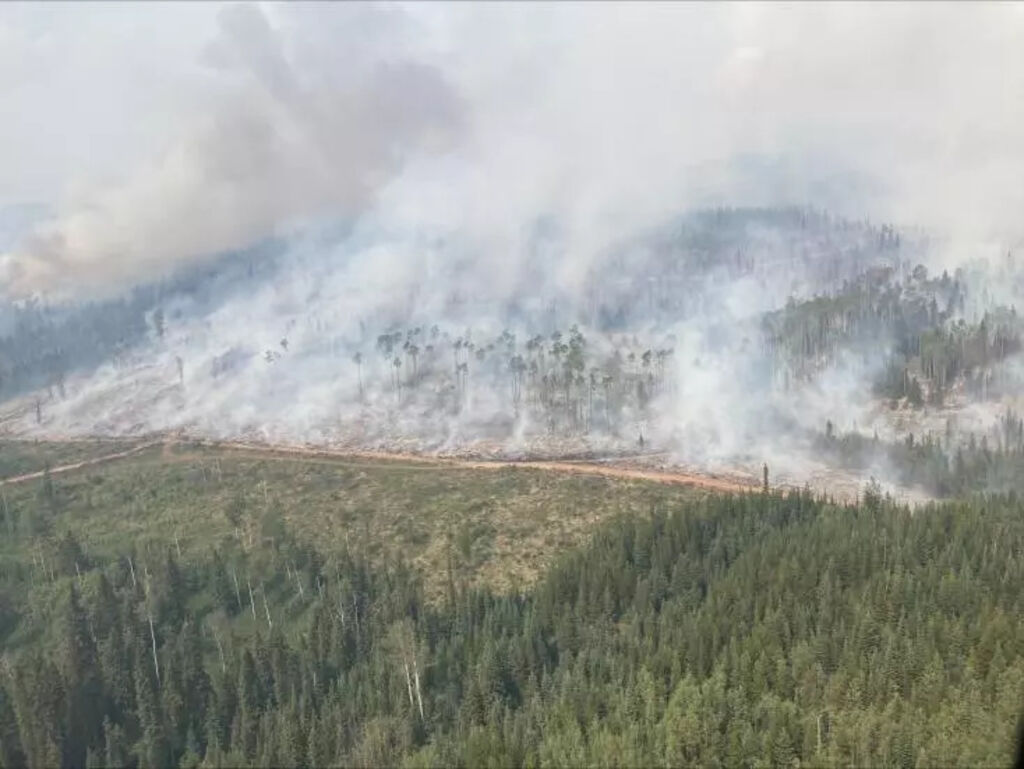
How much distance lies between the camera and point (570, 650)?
14388 cm

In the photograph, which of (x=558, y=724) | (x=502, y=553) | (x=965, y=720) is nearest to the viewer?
(x=965, y=720)

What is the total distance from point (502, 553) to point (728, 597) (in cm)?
5468

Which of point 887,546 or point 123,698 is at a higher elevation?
point 887,546

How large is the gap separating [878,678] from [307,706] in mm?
75478

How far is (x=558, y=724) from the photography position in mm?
113250

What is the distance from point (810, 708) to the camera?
106 m

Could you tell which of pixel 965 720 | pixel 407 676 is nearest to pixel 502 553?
pixel 407 676

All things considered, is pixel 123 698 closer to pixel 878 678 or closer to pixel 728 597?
pixel 728 597

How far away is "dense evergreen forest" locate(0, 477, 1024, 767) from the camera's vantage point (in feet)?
337

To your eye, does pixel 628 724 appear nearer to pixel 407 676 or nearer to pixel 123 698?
pixel 407 676

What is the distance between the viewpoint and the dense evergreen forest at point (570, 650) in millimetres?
102750

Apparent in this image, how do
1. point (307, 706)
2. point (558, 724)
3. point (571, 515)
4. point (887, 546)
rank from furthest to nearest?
point (571, 515) → point (887, 546) → point (307, 706) → point (558, 724)

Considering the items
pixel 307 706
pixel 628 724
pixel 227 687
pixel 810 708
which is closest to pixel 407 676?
pixel 307 706

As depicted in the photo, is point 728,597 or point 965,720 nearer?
point 965,720
